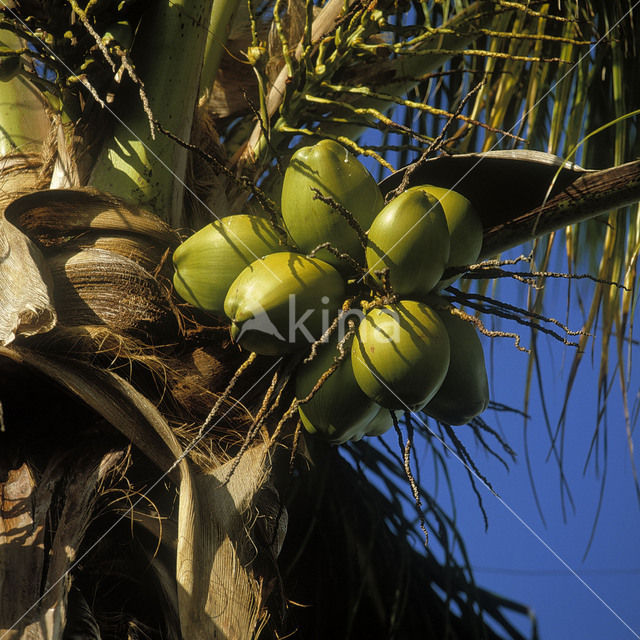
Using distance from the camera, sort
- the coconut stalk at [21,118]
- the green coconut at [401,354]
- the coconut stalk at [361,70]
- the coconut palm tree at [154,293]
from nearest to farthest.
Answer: the green coconut at [401,354]
the coconut palm tree at [154,293]
the coconut stalk at [361,70]
the coconut stalk at [21,118]

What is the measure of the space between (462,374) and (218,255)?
0.40 metres

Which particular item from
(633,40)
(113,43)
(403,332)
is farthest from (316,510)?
(633,40)

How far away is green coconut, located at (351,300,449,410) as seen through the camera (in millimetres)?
973

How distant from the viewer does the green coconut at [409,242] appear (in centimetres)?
101

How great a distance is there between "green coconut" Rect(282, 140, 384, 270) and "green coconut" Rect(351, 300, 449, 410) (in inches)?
5.1

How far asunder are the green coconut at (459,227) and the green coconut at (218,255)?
0.82 feet

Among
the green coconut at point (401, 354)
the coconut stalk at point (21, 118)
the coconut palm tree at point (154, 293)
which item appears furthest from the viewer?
the coconut stalk at point (21, 118)

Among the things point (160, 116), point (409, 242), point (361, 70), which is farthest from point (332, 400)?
point (361, 70)

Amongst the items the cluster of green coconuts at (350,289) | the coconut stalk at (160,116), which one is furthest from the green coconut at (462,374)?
the coconut stalk at (160,116)

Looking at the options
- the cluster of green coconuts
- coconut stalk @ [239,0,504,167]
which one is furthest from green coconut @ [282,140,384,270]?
coconut stalk @ [239,0,504,167]

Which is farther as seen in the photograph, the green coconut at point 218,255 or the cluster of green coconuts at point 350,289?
the green coconut at point 218,255

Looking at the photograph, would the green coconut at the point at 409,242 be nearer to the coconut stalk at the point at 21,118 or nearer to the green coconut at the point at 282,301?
the green coconut at the point at 282,301

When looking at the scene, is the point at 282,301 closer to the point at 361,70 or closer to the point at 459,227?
the point at 459,227

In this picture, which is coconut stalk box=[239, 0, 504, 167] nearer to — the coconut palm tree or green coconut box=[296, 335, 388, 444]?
the coconut palm tree
